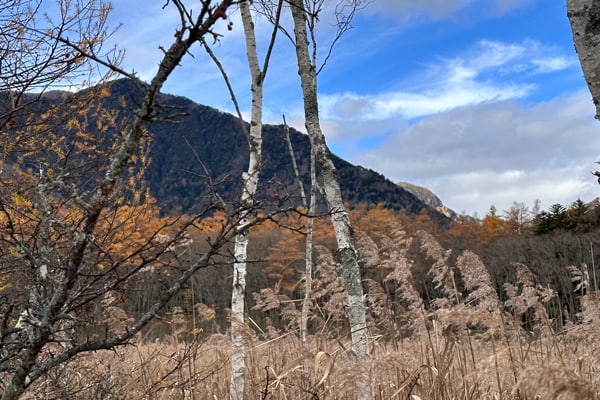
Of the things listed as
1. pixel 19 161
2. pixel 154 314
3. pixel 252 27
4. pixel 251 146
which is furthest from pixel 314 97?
pixel 19 161

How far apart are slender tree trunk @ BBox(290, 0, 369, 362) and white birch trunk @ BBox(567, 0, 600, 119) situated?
1893 mm

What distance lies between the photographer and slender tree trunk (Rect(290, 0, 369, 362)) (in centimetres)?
404

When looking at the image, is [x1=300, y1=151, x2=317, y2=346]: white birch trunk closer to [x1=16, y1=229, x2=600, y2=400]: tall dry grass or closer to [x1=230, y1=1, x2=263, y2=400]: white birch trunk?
[x1=16, y1=229, x2=600, y2=400]: tall dry grass

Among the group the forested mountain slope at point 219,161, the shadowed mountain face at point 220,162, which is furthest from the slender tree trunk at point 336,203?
the forested mountain slope at point 219,161

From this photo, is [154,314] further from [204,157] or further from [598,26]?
[204,157]

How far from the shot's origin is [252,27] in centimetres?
592

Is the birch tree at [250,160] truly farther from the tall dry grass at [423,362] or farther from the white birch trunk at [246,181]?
the tall dry grass at [423,362]

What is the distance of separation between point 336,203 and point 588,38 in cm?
235

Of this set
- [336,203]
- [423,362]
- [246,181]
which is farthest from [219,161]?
[423,362]

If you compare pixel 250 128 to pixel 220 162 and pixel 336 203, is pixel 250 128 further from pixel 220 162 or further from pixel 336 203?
pixel 220 162

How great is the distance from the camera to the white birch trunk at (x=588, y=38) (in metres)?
2.48

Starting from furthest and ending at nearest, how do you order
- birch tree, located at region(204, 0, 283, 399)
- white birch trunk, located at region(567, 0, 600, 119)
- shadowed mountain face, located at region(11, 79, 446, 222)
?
shadowed mountain face, located at region(11, 79, 446, 222)
birch tree, located at region(204, 0, 283, 399)
white birch trunk, located at region(567, 0, 600, 119)

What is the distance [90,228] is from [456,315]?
208 cm

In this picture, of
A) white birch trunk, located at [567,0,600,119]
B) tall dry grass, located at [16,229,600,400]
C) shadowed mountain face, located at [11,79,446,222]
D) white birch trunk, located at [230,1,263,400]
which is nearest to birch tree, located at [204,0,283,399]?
white birch trunk, located at [230,1,263,400]
